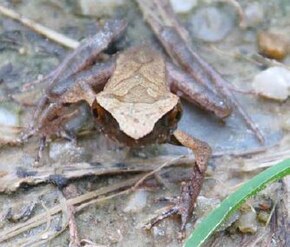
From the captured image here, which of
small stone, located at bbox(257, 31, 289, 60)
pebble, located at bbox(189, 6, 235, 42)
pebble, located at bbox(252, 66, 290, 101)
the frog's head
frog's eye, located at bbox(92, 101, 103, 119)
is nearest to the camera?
the frog's head

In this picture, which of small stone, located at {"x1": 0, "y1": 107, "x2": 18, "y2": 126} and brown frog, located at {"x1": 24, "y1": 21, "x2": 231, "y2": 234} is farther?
small stone, located at {"x1": 0, "y1": 107, "x2": 18, "y2": 126}

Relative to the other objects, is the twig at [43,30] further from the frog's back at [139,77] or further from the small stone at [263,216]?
Result: the small stone at [263,216]

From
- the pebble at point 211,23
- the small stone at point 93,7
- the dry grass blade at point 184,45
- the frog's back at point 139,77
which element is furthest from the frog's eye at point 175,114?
the small stone at point 93,7

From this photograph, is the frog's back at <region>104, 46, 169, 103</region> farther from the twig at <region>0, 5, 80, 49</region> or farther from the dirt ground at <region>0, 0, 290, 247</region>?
the twig at <region>0, 5, 80, 49</region>

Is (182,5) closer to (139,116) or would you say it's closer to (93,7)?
(93,7)

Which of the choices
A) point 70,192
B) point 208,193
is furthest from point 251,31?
point 70,192

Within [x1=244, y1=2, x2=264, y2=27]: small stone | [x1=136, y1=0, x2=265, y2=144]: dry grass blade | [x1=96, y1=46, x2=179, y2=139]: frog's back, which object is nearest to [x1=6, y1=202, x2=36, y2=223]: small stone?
[x1=96, y1=46, x2=179, y2=139]: frog's back

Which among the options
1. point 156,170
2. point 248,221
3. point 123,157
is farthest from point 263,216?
point 123,157
